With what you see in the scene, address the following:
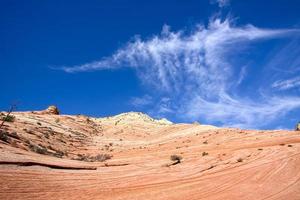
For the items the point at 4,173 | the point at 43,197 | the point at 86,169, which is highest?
Answer: the point at 86,169

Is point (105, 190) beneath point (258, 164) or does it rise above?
beneath

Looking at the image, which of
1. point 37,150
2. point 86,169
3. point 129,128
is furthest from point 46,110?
point 86,169

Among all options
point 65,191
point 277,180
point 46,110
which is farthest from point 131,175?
point 46,110

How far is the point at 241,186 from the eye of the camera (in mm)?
20719

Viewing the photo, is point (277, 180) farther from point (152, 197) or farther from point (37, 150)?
point (37, 150)

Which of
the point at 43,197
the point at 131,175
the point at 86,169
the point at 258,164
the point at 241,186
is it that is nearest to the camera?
the point at 43,197

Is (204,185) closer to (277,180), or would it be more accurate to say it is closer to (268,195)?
(268,195)

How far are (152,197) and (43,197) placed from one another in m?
5.16

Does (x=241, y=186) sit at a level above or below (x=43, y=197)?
above

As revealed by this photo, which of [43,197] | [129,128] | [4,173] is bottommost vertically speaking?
[43,197]

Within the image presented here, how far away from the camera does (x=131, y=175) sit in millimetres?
22062

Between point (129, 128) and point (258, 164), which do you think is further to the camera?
point (129, 128)

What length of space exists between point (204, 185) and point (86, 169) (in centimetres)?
793

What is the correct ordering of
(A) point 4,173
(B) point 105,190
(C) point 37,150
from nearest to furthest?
(A) point 4,173, (B) point 105,190, (C) point 37,150
